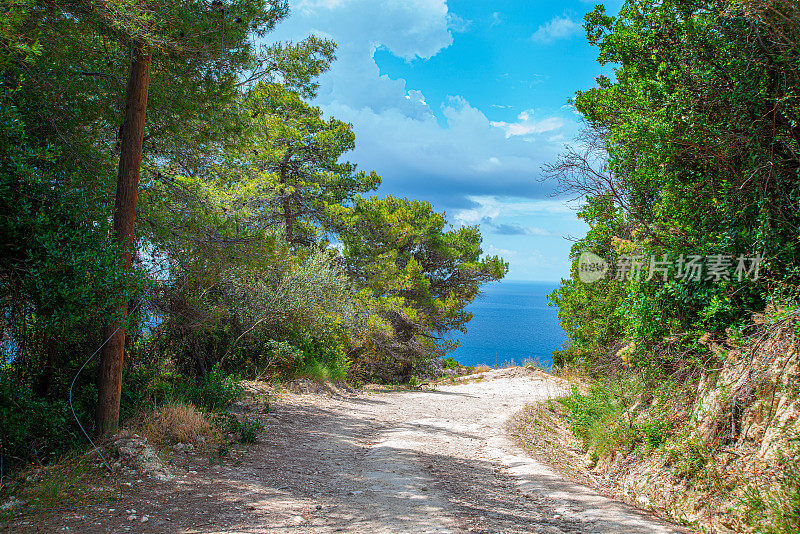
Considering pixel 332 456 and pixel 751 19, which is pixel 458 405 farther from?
pixel 751 19

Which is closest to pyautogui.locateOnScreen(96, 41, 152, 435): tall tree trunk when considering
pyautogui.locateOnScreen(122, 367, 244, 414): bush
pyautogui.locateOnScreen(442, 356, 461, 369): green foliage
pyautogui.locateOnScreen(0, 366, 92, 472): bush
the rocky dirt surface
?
pyautogui.locateOnScreen(0, 366, 92, 472): bush

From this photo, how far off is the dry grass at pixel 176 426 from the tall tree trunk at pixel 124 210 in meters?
0.43

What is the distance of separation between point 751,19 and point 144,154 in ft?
31.3

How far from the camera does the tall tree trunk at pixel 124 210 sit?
6.42 metres

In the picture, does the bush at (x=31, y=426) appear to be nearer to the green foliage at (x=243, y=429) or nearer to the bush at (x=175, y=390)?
the bush at (x=175, y=390)

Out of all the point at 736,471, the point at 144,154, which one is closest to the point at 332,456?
the point at 736,471

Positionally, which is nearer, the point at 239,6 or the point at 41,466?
the point at 41,466

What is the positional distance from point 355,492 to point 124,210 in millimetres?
4847

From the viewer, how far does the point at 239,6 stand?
25.0ft

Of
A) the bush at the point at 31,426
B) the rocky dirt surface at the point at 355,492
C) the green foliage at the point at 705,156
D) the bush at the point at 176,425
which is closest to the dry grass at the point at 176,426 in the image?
the bush at the point at 176,425

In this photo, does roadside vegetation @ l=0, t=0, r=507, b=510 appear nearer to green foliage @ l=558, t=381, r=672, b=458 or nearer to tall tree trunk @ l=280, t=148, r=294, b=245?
tall tree trunk @ l=280, t=148, r=294, b=245

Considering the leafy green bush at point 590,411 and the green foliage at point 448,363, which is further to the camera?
the green foliage at point 448,363

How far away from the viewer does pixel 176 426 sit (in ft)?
21.9

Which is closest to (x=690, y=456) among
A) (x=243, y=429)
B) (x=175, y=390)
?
(x=243, y=429)
